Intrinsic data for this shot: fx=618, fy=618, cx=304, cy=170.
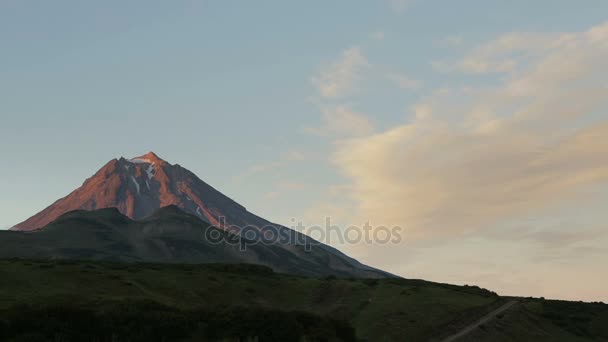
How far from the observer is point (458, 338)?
67.8m

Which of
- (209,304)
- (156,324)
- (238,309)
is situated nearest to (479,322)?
(238,309)

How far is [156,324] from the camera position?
160 ft

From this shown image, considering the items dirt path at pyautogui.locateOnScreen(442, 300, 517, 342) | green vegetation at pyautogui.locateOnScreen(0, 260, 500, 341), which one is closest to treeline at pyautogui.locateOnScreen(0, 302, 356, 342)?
green vegetation at pyautogui.locateOnScreen(0, 260, 500, 341)

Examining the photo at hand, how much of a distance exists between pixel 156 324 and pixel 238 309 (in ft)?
28.7

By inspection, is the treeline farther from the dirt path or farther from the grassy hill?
the dirt path

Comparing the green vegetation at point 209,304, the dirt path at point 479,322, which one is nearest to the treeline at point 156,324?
the green vegetation at point 209,304

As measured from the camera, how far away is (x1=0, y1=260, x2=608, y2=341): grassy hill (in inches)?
1859

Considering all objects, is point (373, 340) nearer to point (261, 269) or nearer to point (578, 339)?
point (578, 339)

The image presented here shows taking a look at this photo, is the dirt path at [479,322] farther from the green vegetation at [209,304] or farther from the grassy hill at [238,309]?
the green vegetation at [209,304]

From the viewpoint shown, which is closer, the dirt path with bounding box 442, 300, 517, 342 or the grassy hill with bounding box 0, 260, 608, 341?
the grassy hill with bounding box 0, 260, 608, 341

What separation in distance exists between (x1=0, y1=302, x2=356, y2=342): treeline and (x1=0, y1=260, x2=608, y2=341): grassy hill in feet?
0.28

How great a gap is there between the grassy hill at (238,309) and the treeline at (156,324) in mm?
84

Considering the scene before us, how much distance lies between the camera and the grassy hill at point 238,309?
47219 mm

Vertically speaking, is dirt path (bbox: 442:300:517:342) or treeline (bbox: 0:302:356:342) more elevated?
dirt path (bbox: 442:300:517:342)
